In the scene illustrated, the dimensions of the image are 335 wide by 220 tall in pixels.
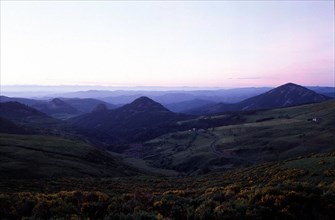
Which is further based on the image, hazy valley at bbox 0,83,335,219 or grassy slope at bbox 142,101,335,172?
grassy slope at bbox 142,101,335,172

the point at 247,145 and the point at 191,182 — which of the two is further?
the point at 247,145

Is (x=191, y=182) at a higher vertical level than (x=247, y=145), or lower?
higher

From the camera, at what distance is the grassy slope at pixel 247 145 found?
107312 mm

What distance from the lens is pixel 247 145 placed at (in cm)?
12938

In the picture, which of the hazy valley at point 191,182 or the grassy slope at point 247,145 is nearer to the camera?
the hazy valley at point 191,182

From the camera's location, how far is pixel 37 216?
16.7 metres

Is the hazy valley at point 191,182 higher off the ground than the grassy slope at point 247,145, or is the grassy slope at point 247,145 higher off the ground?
the hazy valley at point 191,182

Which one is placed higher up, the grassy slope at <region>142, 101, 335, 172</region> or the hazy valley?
the hazy valley

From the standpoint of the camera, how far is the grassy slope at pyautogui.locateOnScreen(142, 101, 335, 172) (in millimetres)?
107312

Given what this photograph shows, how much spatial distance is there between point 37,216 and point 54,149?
216 feet

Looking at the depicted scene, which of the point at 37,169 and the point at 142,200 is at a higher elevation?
the point at 142,200

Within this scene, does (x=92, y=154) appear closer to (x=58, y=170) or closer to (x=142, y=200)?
(x=58, y=170)

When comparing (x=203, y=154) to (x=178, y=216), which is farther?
(x=203, y=154)

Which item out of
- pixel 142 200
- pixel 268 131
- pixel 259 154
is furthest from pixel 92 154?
pixel 268 131
